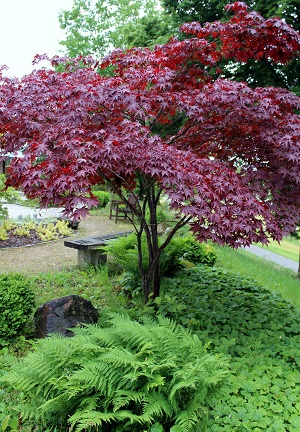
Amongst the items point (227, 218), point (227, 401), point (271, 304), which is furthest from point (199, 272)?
point (227, 401)

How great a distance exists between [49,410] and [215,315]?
6.76 ft

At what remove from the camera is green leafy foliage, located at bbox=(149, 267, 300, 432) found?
2678mm

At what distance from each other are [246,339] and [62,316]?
174 centimetres

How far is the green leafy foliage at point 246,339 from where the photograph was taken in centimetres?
268

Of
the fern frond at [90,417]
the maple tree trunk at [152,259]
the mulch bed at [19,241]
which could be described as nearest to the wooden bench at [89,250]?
the maple tree trunk at [152,259]

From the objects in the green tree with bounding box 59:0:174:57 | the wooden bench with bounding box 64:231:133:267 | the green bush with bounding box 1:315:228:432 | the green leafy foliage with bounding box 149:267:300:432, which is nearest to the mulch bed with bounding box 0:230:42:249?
the wooden bench with bounding box 64:231:133:267

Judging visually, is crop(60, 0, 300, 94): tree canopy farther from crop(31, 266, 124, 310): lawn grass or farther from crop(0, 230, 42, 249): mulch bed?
crop(0, 230, 42, 249): mulch bed

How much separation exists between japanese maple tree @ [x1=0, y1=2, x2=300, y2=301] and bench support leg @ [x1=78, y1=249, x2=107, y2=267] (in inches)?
86.0

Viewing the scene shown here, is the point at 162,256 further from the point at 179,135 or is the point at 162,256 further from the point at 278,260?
the point at 278,260

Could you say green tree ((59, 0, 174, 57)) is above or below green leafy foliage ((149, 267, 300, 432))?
above

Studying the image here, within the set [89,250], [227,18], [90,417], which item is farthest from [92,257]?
[227,18]

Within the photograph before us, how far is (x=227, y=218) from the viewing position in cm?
324

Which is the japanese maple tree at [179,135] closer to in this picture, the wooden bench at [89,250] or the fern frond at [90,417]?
the fern frond at [90,417]

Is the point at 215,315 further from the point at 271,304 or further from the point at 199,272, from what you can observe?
the point at 199,272
